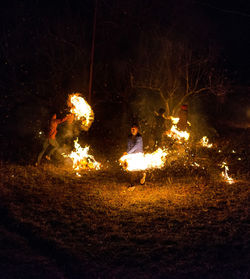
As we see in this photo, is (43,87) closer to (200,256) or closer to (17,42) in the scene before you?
(17,42)

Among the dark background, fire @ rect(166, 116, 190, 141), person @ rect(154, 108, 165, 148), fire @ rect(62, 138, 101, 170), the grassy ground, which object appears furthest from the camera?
the dark background

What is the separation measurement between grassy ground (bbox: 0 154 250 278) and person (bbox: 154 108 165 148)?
10.3 ft

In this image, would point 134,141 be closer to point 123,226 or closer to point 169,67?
point 123,226

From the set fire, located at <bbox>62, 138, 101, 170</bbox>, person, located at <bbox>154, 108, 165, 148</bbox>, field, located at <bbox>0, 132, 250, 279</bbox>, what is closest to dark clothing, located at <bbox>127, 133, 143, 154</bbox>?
field, located at <bbox>0, 132, 250, 279</bbox>

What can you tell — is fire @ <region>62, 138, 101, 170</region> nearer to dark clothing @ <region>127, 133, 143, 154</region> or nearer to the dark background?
dark clothing @ <region>127, 133, 143, 154</region>

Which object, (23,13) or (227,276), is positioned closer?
(227,276)

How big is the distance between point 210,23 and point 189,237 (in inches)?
621

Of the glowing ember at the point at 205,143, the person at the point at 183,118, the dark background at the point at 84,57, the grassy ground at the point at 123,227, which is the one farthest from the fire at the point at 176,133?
the grassy ground at the point at 123,227

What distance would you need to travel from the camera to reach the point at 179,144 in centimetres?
1290

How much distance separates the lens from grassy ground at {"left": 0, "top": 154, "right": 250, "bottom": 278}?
199 inches

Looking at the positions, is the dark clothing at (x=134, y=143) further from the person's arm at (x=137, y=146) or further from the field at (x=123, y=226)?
the field at (x=123, y=226)

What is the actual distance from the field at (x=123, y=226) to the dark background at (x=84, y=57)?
586cm

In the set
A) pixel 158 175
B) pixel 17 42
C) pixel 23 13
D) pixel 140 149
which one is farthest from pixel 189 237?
pixel 23 13

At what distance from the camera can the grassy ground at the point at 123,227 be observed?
507 cm
